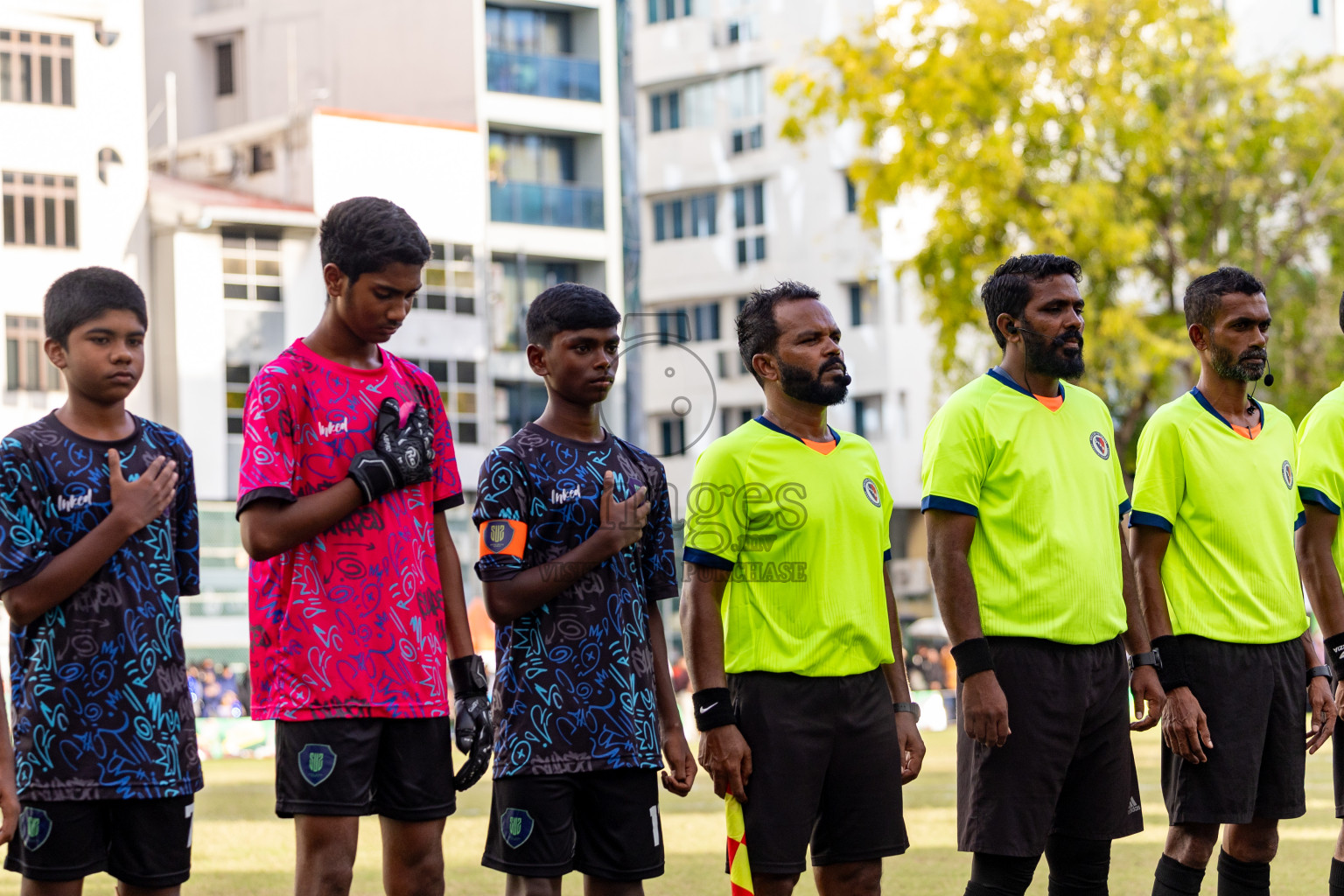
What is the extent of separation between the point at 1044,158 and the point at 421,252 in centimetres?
2455

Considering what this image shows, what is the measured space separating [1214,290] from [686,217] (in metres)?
46.5

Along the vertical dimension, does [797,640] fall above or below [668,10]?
below

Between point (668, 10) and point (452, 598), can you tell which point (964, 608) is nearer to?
point (452, 598)

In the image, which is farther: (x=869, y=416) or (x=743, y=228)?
(x=743, y=228)

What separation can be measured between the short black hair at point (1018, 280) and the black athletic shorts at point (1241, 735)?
1.38 metres

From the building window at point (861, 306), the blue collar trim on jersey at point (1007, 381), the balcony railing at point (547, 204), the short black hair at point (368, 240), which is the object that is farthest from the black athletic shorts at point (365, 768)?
the building window at point (861, 306)

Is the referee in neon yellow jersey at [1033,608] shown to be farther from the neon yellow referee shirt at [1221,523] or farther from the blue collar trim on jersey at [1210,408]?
the blue collar trim on jersey at [1210,408]

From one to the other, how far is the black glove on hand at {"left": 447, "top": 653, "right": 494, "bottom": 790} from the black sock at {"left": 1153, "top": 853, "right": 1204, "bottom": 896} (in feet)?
8.94

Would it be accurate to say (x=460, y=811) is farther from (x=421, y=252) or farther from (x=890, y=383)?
(x=890, y=383)

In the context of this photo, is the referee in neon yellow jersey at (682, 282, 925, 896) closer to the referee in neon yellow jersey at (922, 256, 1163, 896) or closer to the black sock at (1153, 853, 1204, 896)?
the referee in neon yellow jersey at (922, 256, 1163, 896)

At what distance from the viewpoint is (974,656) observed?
6234 millimetres

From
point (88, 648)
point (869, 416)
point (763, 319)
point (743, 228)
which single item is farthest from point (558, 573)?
point (743, 228)

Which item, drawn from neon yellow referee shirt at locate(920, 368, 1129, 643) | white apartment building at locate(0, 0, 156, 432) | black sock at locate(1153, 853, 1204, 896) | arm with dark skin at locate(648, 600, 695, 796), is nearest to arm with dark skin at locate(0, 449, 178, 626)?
arm with dark skin at locate(648, 600, 695, 796)

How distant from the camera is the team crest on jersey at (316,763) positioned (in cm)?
537
